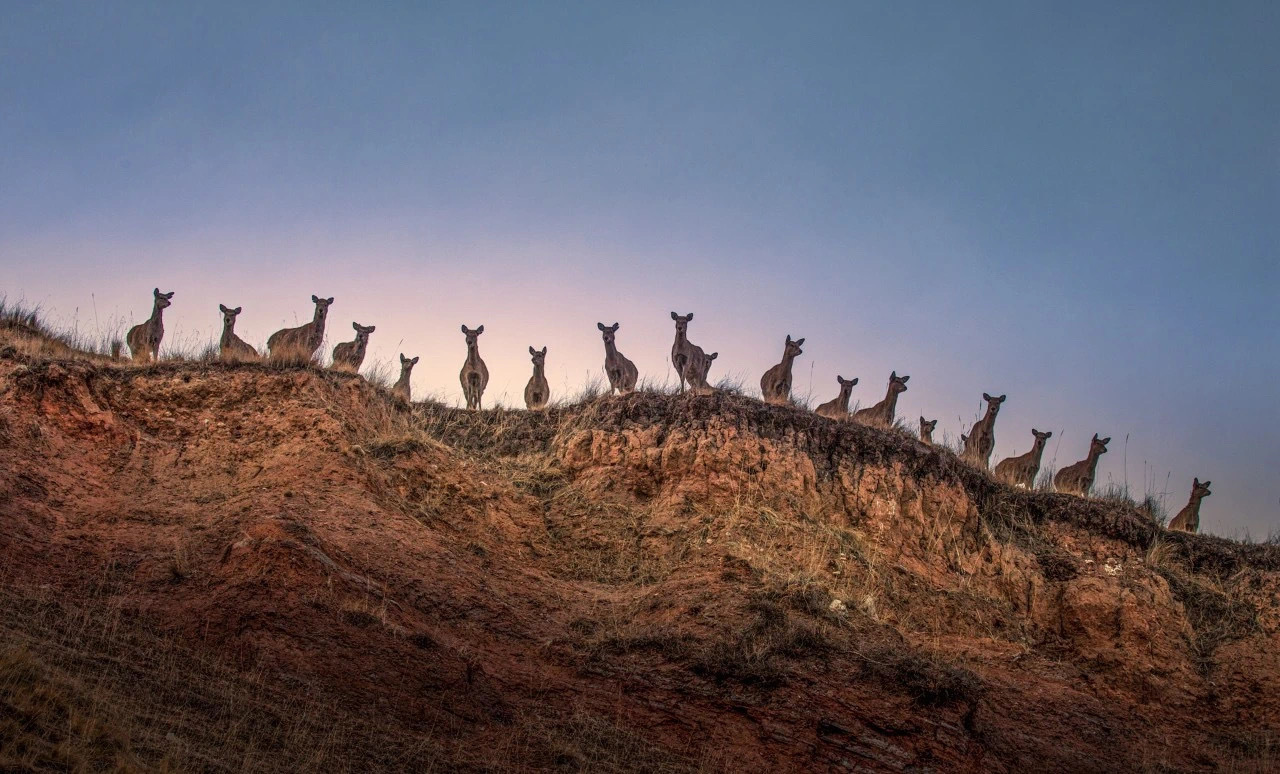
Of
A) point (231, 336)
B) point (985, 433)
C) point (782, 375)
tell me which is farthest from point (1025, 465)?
point (231, 336)

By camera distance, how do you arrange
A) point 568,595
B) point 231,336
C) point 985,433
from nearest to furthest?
point 568,595 → point 231,336 → point 985,433

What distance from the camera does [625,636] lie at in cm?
1452

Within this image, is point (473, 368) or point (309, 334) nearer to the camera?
point (309, 334)

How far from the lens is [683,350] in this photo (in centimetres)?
2789

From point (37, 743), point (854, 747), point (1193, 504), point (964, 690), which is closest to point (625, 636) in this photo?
point (854, 747)

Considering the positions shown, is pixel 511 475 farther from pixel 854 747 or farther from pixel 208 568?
pixel 854 747

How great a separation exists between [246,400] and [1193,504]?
24247 millimetres

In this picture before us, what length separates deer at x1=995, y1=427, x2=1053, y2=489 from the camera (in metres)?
27.2

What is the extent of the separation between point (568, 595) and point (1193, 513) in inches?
806

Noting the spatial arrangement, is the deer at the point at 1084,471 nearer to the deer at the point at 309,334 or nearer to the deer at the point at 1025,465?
the deer at the point at 1025,465

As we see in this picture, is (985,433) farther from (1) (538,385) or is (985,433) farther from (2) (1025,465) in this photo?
(1) (538,385)

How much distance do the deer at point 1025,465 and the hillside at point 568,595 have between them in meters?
6.49

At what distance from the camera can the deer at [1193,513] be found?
28359 millimetres

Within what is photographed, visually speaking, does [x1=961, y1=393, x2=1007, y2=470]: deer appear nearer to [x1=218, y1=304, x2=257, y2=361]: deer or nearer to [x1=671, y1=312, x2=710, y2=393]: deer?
[x1=671, y1=312, x2=710, y2=393]: deer
